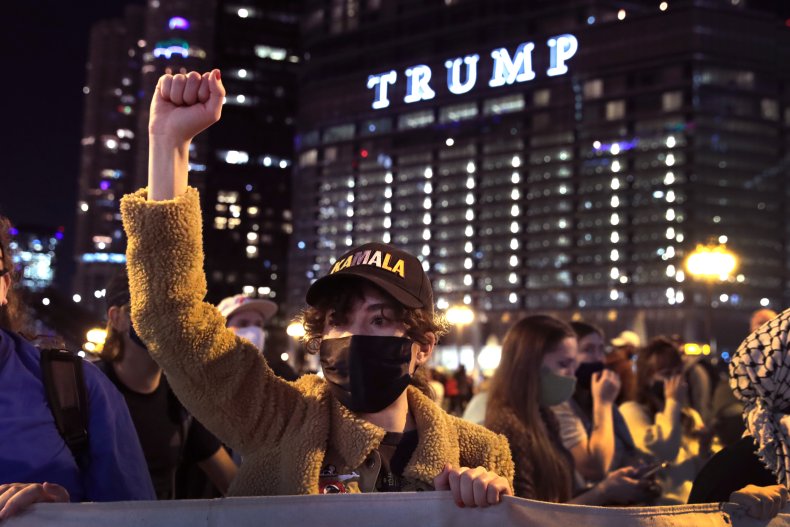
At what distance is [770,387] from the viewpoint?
8.97ft

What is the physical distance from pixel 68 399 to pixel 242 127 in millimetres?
145223

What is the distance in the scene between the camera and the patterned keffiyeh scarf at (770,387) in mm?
2703

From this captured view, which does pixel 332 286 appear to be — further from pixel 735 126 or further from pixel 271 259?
pixel 271 259

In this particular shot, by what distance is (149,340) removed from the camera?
2275mm

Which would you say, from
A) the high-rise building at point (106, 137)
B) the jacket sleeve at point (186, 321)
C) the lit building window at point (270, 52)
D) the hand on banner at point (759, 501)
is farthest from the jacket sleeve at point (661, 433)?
the high-rise building at point (106, 137)

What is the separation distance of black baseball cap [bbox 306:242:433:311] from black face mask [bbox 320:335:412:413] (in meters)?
0.14

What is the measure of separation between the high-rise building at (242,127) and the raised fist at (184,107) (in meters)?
132

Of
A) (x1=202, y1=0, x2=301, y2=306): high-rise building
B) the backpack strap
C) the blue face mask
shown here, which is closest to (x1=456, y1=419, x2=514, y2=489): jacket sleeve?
the backpack strap

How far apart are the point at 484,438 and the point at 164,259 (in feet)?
3.70

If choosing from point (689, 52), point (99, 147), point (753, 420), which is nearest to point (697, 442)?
point (753, 420)

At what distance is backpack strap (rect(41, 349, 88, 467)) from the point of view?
2.49 m

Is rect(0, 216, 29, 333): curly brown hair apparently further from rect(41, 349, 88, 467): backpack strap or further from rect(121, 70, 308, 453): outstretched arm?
rect(121, 70, 308, 453): outstretched arm

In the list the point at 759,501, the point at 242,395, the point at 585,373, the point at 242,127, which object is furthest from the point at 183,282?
the point at 242,127

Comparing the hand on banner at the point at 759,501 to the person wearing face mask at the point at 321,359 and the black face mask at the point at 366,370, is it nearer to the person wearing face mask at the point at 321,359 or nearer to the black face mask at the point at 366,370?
the person wearing face mask at the point at 321,359
